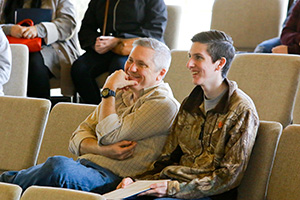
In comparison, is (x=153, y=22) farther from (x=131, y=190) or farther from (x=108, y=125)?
(x=131, y=190)

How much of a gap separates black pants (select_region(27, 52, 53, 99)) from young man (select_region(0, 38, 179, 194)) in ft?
5.23

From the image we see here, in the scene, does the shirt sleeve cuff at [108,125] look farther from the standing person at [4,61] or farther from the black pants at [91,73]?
the black pants at [91,73]

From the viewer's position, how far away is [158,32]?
3900 mm

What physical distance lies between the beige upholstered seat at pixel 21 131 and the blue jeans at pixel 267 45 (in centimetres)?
166

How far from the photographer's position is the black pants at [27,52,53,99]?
4.04m

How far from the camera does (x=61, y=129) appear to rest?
2.67m

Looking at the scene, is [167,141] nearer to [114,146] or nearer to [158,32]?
[114,146]

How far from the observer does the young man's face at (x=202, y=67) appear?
2.20 m

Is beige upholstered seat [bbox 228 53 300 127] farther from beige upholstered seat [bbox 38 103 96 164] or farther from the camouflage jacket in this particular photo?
beige upholstered seat [bbox 38 103 96 164]

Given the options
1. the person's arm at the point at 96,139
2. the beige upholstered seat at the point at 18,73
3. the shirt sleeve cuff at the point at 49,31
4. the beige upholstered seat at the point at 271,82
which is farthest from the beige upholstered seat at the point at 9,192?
the shirt sleeve cuff at the point at 49,31

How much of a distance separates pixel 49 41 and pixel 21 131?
151 cm

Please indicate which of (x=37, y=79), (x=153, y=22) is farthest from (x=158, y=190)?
(x=37, y=79)

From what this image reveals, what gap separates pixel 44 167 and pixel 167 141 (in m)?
0.49

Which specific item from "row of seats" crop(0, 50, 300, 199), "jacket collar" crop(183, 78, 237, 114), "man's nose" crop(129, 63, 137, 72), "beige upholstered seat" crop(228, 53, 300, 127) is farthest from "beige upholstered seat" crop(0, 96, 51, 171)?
→ "beige upholstered seat" crop(228, 53, 300, 127)
